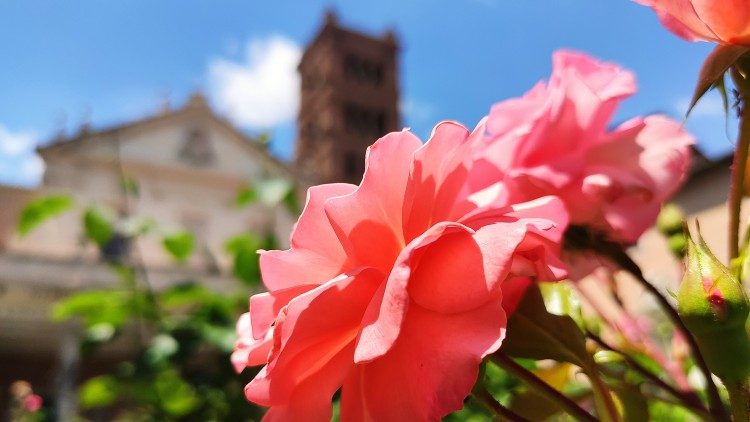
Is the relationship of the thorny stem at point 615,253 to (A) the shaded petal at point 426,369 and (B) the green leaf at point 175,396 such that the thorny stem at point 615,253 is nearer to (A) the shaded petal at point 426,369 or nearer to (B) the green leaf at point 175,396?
(A) the shaded petal at point 426,369

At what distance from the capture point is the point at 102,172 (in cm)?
831

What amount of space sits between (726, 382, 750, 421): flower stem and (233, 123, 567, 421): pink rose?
5 centimetres

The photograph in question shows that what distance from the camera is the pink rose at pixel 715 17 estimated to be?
17 cm

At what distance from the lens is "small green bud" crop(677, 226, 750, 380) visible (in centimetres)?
14

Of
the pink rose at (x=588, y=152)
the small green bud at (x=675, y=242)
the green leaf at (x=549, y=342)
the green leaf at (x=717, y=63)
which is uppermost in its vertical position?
the green leaf at (x=717, y=63)

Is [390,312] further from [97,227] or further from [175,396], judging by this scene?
[97,227]

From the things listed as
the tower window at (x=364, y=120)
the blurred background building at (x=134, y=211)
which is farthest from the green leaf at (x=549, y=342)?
the tower window at (x=364, y=120)

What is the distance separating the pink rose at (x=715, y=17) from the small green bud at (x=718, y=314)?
63 mm

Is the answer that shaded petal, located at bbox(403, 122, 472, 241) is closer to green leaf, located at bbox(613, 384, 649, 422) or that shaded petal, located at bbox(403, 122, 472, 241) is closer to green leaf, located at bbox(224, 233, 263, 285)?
green leaf, located at bbox(613, 384, 649, 422)

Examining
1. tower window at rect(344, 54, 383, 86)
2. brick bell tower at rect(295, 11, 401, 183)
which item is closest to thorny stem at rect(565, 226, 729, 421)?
brick bell tower at rect(295, 11, 401, 183)

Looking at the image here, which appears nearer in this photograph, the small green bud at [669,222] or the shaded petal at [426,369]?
the shaded petal at [426,369]

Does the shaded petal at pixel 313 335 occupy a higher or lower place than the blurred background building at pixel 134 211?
higher

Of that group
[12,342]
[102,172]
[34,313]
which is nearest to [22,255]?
[34,313]

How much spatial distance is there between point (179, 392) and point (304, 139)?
18.0 metres
